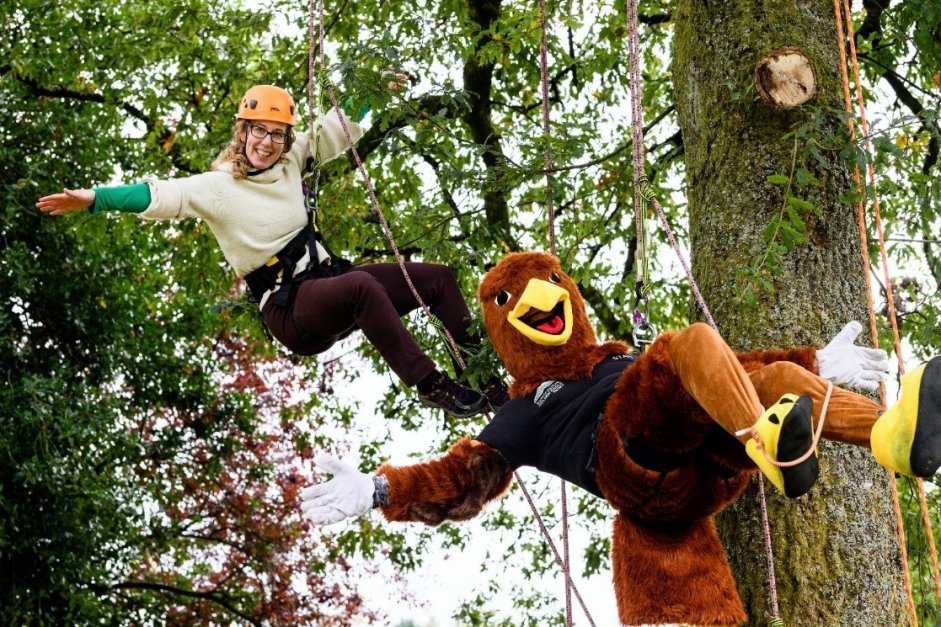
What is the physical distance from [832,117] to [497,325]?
1386mm

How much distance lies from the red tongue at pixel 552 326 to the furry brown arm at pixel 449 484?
1.25 ft

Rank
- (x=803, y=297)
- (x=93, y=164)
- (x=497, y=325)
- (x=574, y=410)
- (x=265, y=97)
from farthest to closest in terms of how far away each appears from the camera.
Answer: (x=93, y=164)
(x=265, y=97)
(x=803, y=297)
(x=497, y=325)
(x=574, y=410)

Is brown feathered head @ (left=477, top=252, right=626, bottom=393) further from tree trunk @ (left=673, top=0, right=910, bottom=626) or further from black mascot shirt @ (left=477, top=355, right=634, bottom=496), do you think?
tree trunk @ (left=673, top=0, right=910, bottom=626)

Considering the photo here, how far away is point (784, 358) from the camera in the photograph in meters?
2.73

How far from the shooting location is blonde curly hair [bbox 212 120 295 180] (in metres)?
4.05

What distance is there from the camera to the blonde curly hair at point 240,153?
405 cm

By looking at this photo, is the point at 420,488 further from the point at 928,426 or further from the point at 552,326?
A: the point at 928,426

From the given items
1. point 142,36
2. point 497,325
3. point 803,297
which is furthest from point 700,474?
point 142,36

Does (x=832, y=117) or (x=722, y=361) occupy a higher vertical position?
(x=832, y=117)

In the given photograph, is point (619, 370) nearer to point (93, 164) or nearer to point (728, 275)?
point (728, 275)

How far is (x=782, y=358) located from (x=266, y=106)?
2132mm

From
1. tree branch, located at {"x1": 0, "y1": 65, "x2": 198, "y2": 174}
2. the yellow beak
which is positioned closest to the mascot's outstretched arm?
the yellow beak

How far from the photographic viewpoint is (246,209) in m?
3.99

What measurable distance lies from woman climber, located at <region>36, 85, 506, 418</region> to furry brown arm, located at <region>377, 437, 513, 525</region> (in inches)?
20.8
